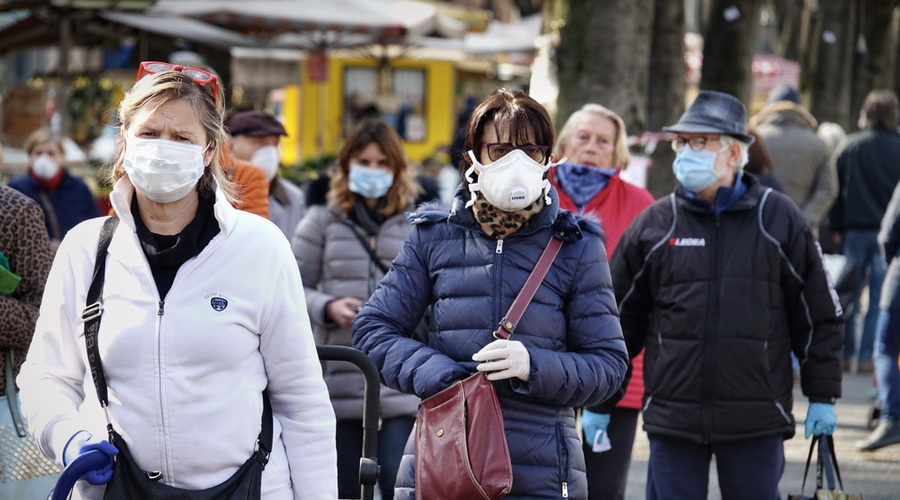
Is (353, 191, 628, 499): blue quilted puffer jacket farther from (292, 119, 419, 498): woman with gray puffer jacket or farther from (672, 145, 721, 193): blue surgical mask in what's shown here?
(292, 119, 419, 498): woman with gray puffer jacket

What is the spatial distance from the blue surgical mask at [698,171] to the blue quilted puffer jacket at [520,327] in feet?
4.88

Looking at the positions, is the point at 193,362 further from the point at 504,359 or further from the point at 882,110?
the point at 882,110

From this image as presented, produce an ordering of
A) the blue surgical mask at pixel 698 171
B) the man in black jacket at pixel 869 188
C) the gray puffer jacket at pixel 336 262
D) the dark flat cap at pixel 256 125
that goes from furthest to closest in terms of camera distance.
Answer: the man in black jacket at pixel 869 188, the dark flat cap at pixel 256 125, the gray puffer jacket at pixel 336 262, the blue surgical mask at pixel 698 171

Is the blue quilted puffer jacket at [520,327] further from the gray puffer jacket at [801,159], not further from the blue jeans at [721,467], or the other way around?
the gray puffer jacket at [801,159]

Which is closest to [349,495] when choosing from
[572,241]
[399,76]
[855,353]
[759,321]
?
[759,321]

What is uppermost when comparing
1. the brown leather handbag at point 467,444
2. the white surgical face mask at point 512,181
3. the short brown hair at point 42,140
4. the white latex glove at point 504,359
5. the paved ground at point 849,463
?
the white surgical face mask at point 512,181

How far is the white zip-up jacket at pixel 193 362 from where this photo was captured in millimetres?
3301

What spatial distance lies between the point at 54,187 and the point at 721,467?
6.73 m

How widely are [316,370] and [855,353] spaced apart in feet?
33.8

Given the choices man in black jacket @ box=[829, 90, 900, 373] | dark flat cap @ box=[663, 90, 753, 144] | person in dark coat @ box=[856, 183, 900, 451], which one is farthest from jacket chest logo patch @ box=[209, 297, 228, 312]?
man in black jacket @ box=[829, 90, 900, 373]

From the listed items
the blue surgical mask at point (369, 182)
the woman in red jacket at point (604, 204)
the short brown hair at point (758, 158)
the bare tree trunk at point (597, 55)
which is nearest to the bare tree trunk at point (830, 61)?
the bare tree trunk at point (597, 55)

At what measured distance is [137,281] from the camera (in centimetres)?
333

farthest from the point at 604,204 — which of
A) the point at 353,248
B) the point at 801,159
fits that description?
the point at 801,159

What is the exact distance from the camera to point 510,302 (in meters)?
4.04
